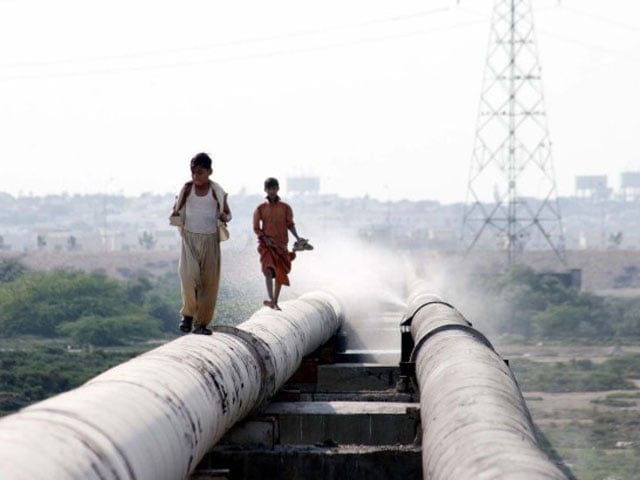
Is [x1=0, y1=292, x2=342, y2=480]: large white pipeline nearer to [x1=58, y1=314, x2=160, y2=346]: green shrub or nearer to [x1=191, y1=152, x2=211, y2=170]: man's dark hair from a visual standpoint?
[x1=191, y1=152, x2=211, y2=170]: man's dark hair

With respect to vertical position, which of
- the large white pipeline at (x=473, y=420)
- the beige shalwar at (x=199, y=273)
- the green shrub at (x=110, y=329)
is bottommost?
the green shrub at (x=110, y=329)

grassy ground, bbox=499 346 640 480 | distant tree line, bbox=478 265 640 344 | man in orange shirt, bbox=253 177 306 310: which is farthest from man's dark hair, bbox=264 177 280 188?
distant tree line, bbox=478 265 640 344

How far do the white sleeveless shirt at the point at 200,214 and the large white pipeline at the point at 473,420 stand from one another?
1921 mm

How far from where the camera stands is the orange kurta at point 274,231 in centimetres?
1494

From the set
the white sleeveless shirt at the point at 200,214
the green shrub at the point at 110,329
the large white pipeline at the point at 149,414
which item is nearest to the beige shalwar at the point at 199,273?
the white sleeveless shirt at the point at 200,214

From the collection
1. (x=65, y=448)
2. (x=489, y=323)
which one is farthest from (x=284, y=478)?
(x=489, y=323)

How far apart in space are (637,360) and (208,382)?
51313 millimetres

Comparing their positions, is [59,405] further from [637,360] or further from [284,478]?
[637,360]

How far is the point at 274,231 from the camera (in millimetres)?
15023

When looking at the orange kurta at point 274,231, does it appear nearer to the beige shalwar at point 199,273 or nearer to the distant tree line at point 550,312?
the beige shalwar at point 199,273

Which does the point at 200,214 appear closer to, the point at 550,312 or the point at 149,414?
the point at 149,414

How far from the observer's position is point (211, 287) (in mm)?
11141

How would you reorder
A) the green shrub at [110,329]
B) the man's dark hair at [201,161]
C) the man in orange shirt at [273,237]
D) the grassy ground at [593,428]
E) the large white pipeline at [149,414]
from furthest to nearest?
the green shrub at [110,329] → the grassy ground at [593,428] → the man in orange shirt at [273,237] → the man's dark hair at [201,161] → the large white pipeline at [149,414]

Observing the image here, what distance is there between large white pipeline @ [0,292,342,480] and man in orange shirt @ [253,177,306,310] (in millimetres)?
3050
